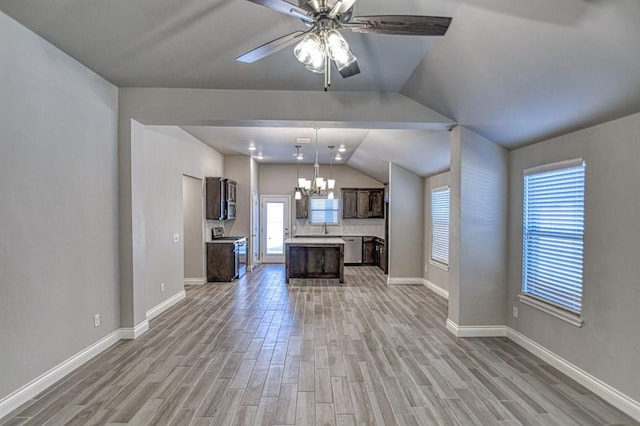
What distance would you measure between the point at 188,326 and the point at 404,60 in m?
4.08

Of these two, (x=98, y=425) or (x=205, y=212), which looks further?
(x=205, y=212)

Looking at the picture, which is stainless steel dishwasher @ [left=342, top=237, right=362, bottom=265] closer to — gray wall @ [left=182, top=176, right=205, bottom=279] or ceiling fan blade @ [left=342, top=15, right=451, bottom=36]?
gray wall @ [left=182, top=176, right=205, bottom=279]

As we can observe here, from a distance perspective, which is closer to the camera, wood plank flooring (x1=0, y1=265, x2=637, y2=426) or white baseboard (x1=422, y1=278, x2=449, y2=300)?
wood plank flooring (x1=0, y1=265, x2=637, y2=426)

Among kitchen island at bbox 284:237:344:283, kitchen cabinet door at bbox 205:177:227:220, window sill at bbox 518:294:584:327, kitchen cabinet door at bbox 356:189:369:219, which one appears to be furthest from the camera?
kitchen cabinet door at bbox 356:189:369:219

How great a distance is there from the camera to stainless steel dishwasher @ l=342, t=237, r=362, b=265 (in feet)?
30.8

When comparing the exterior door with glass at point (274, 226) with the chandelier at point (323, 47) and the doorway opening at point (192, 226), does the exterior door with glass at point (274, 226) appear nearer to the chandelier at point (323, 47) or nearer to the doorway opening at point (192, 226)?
the doorway opening at point (192, 226)

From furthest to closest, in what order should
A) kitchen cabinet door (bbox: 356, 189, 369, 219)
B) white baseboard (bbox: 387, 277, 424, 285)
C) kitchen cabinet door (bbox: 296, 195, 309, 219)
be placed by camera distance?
kitchen cabinet door (bbox: 356, 189, 369, 219) < kitchen cabinet door (bbox: 296, 195, 309, 219) < white baseboard (bbox: 387, 277, 424, 285)

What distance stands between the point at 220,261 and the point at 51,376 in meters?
4.09

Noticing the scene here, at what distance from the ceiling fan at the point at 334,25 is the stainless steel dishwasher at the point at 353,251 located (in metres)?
7.65

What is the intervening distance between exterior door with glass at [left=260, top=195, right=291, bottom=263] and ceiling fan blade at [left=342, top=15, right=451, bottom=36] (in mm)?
7868

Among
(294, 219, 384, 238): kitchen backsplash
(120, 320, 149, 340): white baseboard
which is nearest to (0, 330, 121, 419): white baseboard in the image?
(120, 320, 149, 340): white baseboard

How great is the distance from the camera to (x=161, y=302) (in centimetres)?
493

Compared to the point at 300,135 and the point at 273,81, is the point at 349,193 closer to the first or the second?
the point at 300,135

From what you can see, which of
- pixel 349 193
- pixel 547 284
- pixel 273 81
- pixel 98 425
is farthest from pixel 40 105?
pixel 349 193
